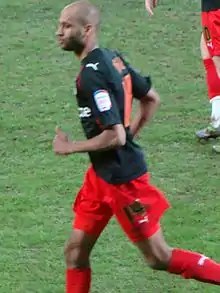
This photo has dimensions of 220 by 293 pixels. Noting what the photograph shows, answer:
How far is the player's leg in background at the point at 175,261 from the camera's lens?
15.0ft

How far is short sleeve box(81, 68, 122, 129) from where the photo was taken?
167 inches

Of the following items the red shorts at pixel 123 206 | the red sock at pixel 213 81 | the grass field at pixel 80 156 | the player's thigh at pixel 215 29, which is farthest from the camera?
the red sock at pixel 213 81

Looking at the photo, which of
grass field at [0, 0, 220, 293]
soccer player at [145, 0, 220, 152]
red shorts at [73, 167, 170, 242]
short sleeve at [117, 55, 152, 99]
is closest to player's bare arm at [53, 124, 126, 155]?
red shorts at [73, 167, 170, 242]

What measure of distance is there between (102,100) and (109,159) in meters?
0.36

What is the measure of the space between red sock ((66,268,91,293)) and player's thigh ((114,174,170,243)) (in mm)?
340

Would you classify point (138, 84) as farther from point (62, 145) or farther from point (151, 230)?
point (151, 230)

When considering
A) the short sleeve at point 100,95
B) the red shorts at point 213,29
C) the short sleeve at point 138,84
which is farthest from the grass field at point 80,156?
the short sleeve at point 100,95

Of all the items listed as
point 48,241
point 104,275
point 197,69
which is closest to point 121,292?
point 104,275

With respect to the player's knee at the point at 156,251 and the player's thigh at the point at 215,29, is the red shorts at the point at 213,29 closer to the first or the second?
the player's thigh at the point at 215,29

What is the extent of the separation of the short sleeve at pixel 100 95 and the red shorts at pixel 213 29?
3.28 meters

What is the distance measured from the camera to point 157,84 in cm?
908

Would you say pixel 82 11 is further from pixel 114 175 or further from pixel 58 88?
pixel 58 88

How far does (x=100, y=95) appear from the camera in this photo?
13.9 feet

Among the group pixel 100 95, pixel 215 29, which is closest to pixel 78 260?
pixel 100 95
